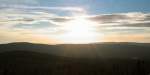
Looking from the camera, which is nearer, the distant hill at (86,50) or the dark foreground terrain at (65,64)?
the dark foreground terrain at (65,64)

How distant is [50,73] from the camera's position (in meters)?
25.1

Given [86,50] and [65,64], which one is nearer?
[65,64]

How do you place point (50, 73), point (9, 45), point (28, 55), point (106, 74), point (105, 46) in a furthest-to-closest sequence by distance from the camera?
point (105, 46) < point (9, 45) < point (28, 55) < point (50, 73) < point (106, 74)

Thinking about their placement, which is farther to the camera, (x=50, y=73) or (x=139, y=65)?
(x=50, y=73)

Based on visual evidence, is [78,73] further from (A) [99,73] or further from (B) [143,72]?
(B) [143,72]

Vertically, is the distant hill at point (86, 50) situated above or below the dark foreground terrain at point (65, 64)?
above

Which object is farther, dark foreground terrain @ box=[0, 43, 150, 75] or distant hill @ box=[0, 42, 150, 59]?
distant hill @ box=[0, 42, 150, 59]

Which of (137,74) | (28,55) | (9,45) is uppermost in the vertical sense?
(9,45)

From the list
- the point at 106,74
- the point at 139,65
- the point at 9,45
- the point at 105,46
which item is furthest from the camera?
the point at 105,46

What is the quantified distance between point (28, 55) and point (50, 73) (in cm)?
2740

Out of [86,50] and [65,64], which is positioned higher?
[86,50]

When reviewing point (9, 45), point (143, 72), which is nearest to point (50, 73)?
point (143, 72)

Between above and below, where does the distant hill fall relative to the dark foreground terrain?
above

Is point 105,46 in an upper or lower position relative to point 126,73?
upper
